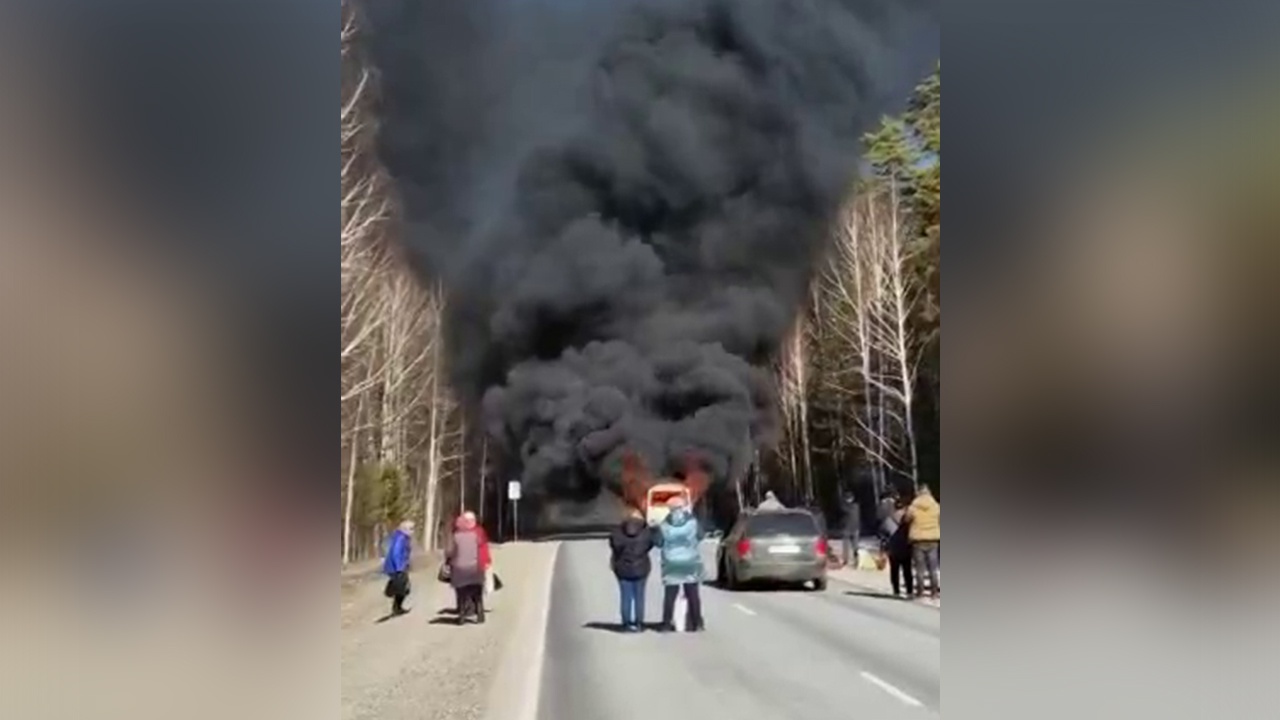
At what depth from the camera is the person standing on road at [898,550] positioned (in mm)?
4168

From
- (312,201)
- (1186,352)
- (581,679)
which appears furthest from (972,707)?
(312,201)

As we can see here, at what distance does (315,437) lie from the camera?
110 inches

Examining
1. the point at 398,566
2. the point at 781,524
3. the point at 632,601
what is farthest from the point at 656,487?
the point at 781,524

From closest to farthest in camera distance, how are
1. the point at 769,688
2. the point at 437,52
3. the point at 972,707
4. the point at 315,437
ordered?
the point at 315,437 < the point at 972,707 < the point at 437,52 < the point at 769,688

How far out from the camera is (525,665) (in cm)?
437

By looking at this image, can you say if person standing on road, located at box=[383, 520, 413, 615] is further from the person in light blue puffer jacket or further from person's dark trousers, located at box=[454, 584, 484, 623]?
the person in light blue puffer jacket

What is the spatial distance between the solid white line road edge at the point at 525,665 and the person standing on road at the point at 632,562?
216mm

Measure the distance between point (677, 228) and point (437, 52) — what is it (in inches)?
39.6

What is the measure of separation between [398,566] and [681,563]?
3.26 ft

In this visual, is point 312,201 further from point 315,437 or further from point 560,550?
point 560,550

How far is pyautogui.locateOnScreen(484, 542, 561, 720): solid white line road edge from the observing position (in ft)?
13.1

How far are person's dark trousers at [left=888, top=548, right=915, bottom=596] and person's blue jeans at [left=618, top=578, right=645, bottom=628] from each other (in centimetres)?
87

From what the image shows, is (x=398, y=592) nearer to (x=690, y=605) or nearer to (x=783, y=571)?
(x=690, y=605)

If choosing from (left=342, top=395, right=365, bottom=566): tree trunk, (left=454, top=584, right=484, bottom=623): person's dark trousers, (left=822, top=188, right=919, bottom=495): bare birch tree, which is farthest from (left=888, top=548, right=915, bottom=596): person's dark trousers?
(left=342, top=395, right=365, bottom=566): tree trunk
